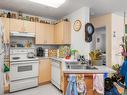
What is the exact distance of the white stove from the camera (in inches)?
126

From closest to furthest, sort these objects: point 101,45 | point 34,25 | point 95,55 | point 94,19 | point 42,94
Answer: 1. point 95,55
2. point 42,94
3. point 34,25
4. point 94,19
5. point 101,45

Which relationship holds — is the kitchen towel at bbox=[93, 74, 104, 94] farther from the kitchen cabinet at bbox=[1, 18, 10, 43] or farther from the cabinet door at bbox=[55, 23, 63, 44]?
the kitchen cabinet at bbox=[1, 18, 10, 43]

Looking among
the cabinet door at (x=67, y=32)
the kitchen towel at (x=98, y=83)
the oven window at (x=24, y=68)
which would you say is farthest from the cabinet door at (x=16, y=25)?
the kitchen towel at (x=98, y=83)

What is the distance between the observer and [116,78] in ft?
6.64

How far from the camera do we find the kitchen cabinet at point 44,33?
392 cm

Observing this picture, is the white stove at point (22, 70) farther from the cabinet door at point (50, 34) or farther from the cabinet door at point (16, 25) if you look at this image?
the cabinet door at point (50, 34)

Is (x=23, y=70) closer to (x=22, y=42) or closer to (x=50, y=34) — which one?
(x=22, y=42)

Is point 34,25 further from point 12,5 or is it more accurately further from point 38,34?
point 12,5

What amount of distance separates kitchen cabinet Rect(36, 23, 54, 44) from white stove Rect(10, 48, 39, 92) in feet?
2.00

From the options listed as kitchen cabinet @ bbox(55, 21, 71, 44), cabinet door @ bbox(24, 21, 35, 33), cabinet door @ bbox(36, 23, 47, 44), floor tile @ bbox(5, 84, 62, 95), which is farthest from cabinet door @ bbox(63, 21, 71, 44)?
floor tile @ bbox(5, 84, 62, 95)

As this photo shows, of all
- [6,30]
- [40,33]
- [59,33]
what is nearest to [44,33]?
[40,33]

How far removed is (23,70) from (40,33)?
1.38 meters

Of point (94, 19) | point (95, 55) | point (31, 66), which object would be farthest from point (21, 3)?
point (94, 19)

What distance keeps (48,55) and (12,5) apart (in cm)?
200
